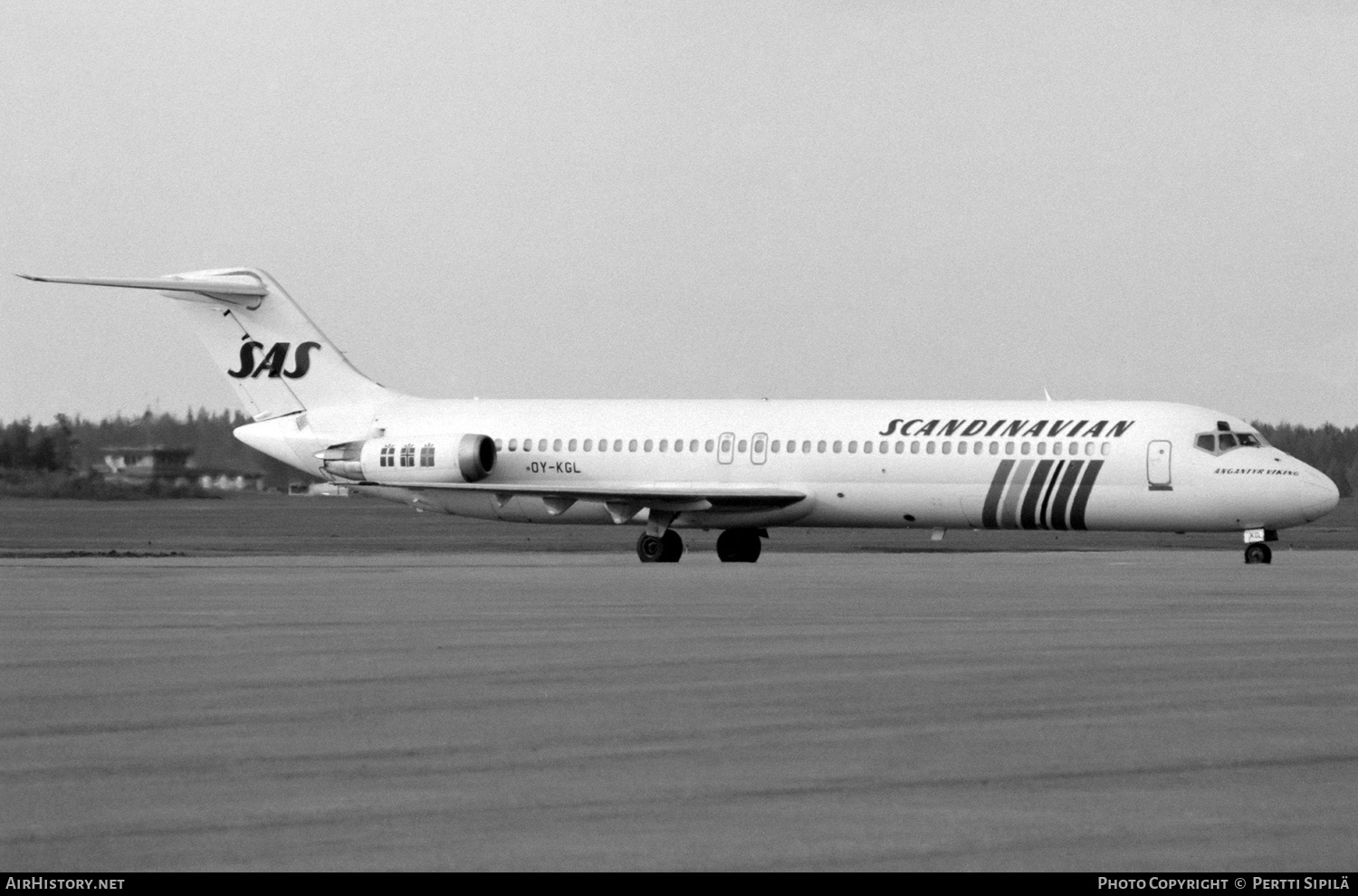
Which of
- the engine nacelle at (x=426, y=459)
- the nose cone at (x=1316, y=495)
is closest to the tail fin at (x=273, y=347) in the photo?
the engine nacelle at (x=426, y=459)

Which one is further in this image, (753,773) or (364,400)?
(364,400)

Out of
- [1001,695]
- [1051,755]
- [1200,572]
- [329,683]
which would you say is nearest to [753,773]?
[1051,755]

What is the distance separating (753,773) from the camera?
32.7 ft

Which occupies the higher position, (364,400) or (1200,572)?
(364,400)

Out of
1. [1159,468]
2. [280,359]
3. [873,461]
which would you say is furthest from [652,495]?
[280,359]

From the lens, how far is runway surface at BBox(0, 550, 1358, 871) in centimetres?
819

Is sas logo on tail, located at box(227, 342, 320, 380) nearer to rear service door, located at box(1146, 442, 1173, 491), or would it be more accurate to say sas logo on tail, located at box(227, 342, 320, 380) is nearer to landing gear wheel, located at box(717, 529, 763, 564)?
landing gear wheel, located at box(717, 529, 763, 564)

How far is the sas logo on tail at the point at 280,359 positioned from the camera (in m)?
44.3

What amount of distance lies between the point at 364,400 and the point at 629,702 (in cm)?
3193

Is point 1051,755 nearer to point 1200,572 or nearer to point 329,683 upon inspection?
point 329,683

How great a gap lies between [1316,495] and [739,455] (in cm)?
1078

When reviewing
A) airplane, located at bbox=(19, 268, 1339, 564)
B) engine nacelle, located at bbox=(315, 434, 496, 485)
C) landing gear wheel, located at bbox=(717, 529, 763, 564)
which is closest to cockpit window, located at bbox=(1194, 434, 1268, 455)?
airplane, located at bbox=(19, 268, 1339, 564)

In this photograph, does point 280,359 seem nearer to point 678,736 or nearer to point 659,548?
point 659,548

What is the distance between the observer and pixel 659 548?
39.4m
